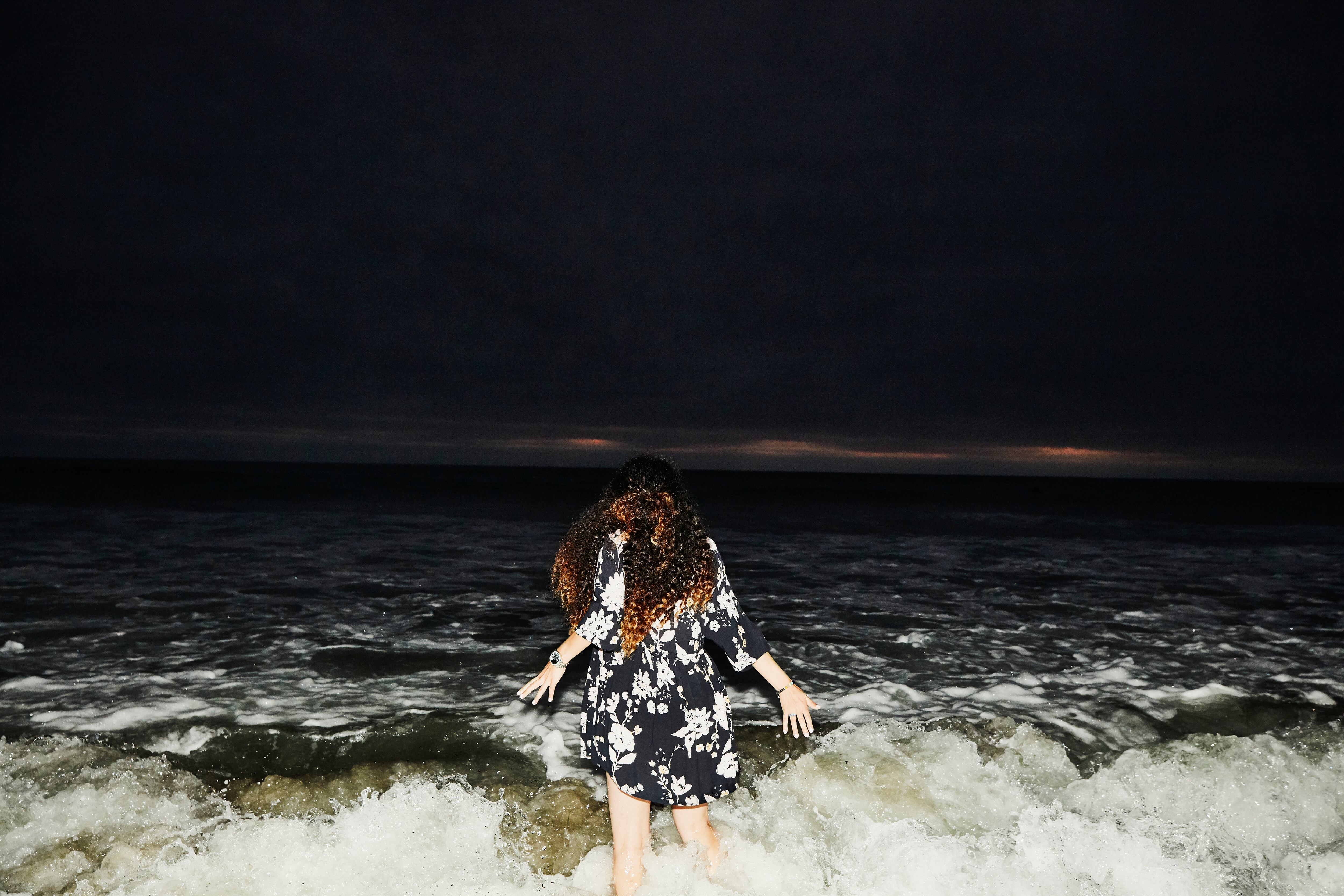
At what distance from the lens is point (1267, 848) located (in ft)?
13.8

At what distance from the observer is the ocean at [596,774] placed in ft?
12.6

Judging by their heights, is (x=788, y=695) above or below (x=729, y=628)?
below

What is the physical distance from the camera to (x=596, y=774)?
5.27m

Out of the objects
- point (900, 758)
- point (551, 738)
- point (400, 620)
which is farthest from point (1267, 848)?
point (400, 620)

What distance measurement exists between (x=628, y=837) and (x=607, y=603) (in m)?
1.25

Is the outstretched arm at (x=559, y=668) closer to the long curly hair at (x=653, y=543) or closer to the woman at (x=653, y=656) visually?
the woman at (x=653, y=656)

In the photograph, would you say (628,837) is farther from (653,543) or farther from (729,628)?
(653,543)

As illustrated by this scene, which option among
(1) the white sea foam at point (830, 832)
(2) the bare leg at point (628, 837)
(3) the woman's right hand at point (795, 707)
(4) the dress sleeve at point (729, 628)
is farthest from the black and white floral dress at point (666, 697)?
(1) the white sea foam at point (830, 832)

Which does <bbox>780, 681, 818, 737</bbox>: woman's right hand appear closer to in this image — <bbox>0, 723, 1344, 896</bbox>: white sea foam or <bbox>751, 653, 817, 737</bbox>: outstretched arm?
<bbox>751, 653, 817, 737</bbox>: outstretched arm

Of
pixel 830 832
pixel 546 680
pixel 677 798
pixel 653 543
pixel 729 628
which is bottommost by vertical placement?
pixel 830 832

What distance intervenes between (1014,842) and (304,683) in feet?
22.0

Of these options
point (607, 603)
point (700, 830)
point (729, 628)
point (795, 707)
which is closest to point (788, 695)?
point (795, 707)

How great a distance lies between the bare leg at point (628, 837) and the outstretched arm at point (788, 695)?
818mm

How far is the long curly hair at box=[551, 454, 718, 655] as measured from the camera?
3156mm
